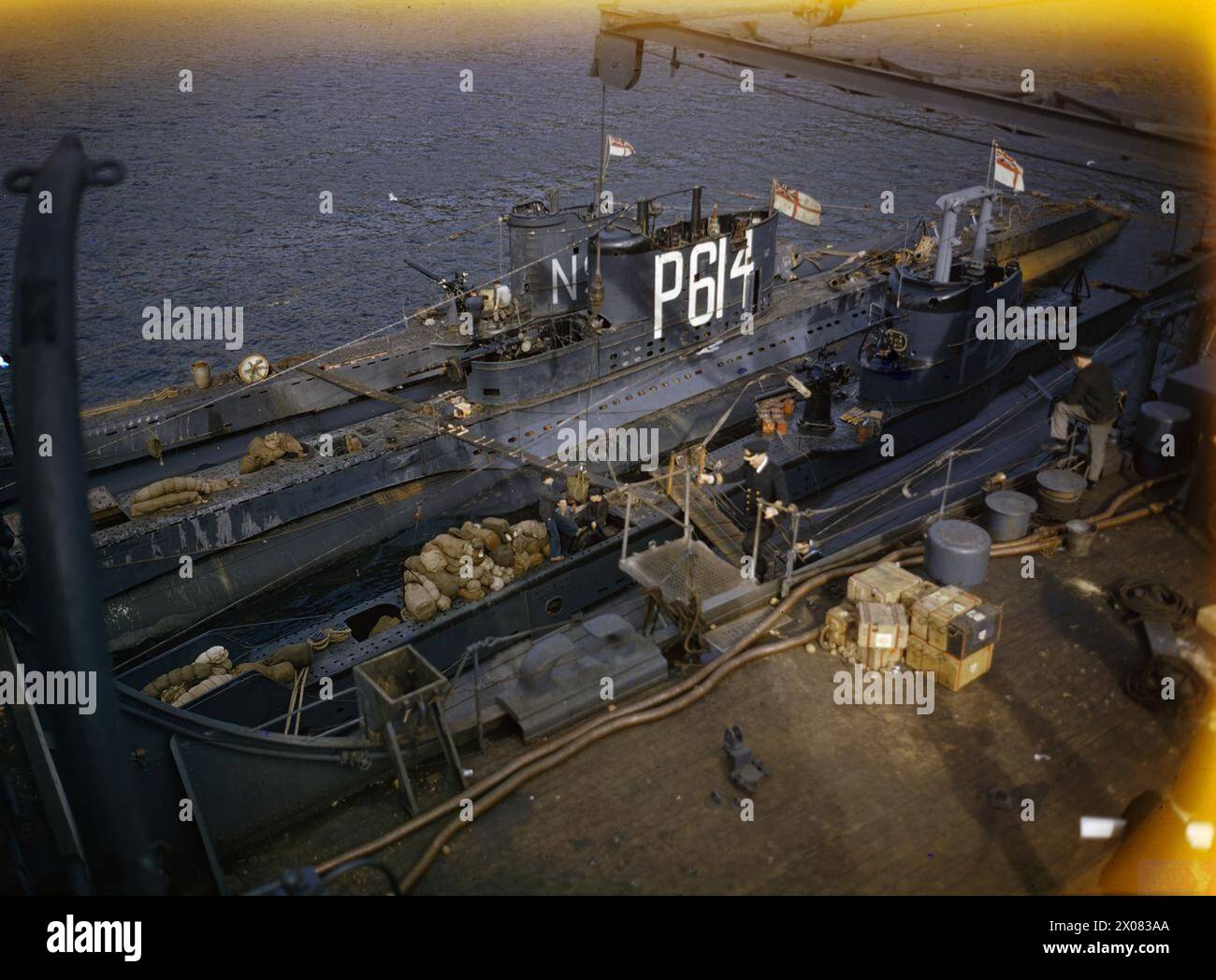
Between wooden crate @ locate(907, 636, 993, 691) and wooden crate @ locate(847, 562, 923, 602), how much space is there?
0.62 m

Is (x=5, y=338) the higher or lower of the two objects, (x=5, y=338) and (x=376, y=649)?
the higher

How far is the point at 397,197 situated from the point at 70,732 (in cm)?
5533

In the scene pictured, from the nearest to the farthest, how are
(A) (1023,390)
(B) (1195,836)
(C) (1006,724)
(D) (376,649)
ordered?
(B) (1195,836), (C) (1006,724), (D) (376,649), (A) (1023,390)

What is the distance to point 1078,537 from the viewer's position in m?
14.3

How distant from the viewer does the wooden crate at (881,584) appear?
12.4 metres

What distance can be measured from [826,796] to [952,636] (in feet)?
8.48

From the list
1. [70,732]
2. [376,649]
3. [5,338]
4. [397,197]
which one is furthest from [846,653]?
[397,197]

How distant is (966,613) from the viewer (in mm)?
11812

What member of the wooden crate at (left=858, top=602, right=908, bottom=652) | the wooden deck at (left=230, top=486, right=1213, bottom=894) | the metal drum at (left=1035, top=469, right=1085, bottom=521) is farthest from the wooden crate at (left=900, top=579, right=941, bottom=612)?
the metal drum at (left=1035, top=469, right=1085, bottom=521)
